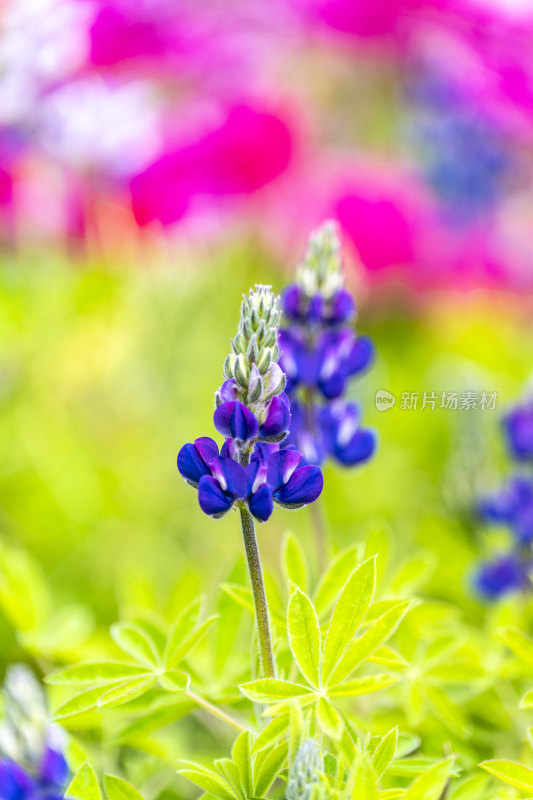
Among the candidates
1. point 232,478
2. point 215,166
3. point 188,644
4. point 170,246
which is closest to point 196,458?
point 232,478

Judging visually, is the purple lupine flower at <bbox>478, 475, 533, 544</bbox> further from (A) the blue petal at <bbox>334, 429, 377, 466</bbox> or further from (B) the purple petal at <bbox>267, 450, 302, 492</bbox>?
(B) the purple petal at <bbox>267, 450, 302, 492</bbox>

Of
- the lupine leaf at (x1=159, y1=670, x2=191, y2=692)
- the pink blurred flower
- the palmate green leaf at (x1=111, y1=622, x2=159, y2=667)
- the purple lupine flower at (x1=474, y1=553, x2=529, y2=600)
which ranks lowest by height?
the purple lupine flower at (x1=474, y1=553, x2=529, y2=600)

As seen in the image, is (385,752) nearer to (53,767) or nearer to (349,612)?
(349,612)

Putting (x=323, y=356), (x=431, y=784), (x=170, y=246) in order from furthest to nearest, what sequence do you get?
(x=170, y=246)
(x=323, y=356)
(x=431, y=784)

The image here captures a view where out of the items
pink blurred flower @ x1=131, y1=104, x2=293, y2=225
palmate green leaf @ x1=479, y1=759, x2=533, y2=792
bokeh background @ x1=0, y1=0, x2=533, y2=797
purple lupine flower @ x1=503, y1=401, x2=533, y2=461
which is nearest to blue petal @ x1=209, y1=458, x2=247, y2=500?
palmate green leaf @ x1=479, y1=759, x2=533, y2=792

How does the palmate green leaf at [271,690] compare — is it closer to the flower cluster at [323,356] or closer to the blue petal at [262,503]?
the blue petal at [262,503]

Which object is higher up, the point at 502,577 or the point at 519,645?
the point at 519,645
